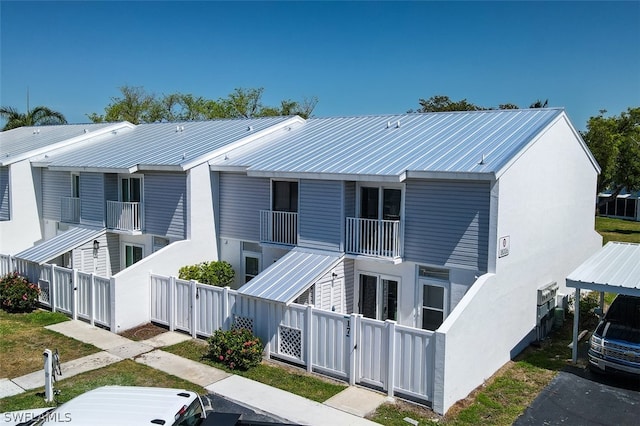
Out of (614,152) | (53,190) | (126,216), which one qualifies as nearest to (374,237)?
(126,216)

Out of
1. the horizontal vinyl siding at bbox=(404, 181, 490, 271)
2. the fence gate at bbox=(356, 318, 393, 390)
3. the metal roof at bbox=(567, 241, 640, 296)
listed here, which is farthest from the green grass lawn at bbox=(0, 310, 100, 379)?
the metal roof at bbox=(567, 241, 640, 296)

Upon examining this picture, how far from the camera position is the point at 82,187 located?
77.0 ft

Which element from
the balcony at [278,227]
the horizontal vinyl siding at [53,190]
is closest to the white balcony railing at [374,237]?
the balcony at [278,227]

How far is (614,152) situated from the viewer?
128ft

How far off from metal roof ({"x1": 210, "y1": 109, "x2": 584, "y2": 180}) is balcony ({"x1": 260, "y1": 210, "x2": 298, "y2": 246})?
4.76 ft

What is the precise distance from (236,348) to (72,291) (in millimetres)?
7680

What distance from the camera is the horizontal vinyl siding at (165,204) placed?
19812 millimetres

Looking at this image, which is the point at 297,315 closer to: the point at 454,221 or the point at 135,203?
A: the point at 454,221

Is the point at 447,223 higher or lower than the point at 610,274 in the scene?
higher

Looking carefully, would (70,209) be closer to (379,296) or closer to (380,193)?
(380,193)

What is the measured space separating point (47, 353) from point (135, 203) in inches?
399

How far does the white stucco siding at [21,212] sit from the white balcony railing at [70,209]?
231cm

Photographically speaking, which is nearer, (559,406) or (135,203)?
(559,406)

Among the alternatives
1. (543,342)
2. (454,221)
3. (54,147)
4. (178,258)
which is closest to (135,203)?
(178,258)
